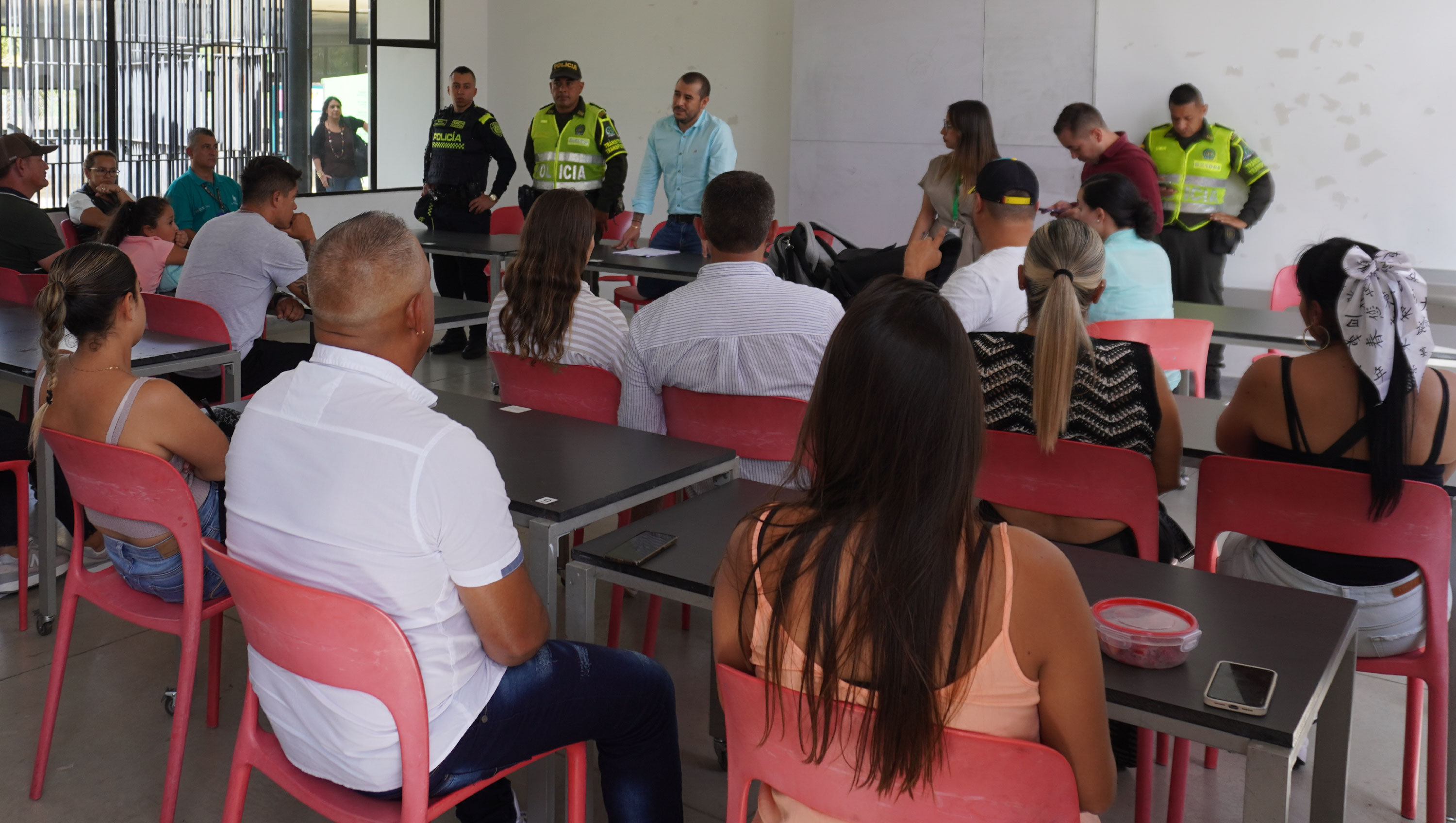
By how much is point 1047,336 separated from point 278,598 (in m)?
1.47

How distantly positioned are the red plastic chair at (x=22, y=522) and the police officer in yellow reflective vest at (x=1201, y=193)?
4908 millimetres

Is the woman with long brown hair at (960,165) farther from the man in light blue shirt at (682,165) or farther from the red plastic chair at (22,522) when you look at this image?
the red plastic chair at (22,522)

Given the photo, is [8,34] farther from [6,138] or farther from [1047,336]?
[1047,336]

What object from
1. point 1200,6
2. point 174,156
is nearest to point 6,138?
point 174,156

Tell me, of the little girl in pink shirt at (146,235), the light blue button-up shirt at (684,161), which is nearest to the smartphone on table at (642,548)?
the little girl in pink shirt at (146,235)

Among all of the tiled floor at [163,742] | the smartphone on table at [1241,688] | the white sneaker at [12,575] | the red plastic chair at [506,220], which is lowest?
the tiled floor at [163,742]

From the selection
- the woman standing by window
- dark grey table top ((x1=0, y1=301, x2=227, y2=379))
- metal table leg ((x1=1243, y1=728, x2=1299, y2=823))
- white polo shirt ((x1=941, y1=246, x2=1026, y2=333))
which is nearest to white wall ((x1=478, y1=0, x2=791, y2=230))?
the woman standing by window

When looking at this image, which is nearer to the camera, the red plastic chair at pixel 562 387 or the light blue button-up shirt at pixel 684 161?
the red plastic chair at pixel 562 387

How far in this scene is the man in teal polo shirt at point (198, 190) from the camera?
621 cm

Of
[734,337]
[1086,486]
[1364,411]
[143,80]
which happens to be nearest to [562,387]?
[734,337]

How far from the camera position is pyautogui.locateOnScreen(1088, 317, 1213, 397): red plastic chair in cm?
356

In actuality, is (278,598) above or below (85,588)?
above

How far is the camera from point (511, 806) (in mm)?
2039

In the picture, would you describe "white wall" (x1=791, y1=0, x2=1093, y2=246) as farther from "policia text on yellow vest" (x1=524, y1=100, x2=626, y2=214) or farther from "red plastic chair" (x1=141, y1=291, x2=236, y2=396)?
"red plastic chair" (x1=141, y1=291, x2=236, y2=396)
